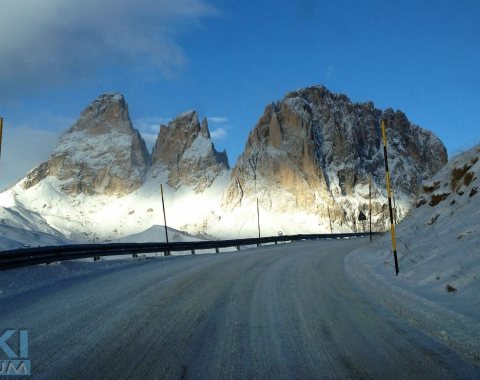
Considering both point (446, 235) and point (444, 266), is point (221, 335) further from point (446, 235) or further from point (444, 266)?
point (446, 235)

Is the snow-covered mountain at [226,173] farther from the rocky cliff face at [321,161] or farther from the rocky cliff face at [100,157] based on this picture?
the rocky cliff face at [100,157]

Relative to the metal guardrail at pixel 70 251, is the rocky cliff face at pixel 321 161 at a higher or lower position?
higher

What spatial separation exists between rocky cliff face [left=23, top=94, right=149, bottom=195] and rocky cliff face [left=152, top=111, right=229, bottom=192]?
32.6ft

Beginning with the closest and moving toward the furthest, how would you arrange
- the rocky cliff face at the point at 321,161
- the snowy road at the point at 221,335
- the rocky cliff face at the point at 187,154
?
the snowy road at the point at 221,335, the rocky cliff face at the point at 321,161, the rocky cliff face at the point at 187,154

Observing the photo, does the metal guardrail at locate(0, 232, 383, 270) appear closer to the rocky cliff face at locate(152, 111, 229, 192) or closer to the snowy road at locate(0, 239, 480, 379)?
the snowy road at locate(0, 239, 480, 379)

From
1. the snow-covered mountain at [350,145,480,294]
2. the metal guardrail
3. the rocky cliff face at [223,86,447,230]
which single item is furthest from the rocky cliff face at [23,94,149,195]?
the snow-covered mountain at [350,145,480,294]

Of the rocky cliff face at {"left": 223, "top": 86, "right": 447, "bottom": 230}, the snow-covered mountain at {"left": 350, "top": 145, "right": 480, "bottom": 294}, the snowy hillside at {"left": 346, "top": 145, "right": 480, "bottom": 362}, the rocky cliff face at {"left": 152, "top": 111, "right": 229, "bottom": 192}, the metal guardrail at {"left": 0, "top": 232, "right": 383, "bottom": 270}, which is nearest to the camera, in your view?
the snowy hillside at {"left": 346, "top": 145, "right": 480, "bottom": 362}

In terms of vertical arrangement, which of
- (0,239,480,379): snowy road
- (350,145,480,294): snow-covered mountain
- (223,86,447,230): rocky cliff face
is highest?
(223,86,447,230): rocky cliff face

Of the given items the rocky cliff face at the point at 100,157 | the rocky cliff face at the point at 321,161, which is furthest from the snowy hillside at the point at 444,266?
the rocky cliff face at the point at 100,157

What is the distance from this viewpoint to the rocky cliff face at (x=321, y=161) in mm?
121875

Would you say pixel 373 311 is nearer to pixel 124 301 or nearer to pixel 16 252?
pixel 124 301

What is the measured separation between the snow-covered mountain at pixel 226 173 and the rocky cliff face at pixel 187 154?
16.2 inches

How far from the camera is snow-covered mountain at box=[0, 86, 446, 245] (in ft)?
398

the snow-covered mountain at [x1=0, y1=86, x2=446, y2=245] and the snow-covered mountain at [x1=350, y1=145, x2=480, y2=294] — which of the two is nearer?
the snow-covered mountain at [x1=350, y1=145, x2=480, y2=294]
